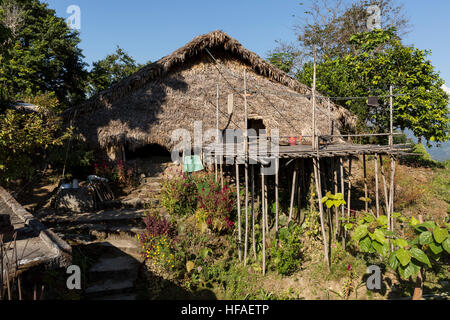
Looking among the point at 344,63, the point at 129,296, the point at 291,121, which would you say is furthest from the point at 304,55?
the point at 129,296

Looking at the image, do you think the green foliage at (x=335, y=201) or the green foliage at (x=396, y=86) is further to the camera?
the green foliage at (x=396, y=86)

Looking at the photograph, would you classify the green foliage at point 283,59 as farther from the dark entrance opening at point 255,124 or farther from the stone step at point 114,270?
the stone step at point 114,270

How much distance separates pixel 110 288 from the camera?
5.23m

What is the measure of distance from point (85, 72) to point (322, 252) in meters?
18.7

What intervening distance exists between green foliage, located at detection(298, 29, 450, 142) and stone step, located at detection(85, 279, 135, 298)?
42.7ft

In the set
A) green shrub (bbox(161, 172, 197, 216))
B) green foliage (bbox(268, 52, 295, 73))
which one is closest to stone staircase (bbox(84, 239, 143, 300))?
green shrub (bbox(161, 172, 197, 216))

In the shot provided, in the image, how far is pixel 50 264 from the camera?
3686 millimetres

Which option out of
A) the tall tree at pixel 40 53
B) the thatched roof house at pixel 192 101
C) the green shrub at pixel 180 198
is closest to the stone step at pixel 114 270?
the green shrub at pixel 180 198

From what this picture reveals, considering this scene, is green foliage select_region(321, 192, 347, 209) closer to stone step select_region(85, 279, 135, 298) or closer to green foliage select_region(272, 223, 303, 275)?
green foliage select_region(272, 223, 303, 275)

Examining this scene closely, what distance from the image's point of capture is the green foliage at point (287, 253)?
586 centimetres

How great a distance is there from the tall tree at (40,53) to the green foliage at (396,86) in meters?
15.0

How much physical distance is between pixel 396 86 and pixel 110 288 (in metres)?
15.0

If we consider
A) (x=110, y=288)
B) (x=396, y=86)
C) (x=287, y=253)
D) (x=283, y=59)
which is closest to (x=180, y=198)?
(x=110, y=288)

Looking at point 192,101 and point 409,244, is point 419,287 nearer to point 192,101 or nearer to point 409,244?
point 409,244
